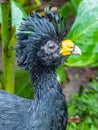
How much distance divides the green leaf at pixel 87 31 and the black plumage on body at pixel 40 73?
827 mm

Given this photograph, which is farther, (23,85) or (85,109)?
(85,109)

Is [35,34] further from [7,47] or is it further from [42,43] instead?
[7,47]

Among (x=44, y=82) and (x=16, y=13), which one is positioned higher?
(x=16, y=13)

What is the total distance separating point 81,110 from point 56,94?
1.82 m

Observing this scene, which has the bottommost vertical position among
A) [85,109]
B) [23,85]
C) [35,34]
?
[85,109]

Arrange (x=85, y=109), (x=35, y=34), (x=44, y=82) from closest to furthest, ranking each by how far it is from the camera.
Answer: (x=35, y=34) → (x=44, y=82) → (x=85, y=109)

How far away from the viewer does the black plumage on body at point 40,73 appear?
4355 mm

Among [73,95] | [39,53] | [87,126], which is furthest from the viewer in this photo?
[73,95]

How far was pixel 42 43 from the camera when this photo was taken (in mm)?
4348

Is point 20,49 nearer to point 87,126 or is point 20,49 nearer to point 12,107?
point 12,107

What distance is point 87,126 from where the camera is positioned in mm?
6035

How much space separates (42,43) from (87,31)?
102 cm

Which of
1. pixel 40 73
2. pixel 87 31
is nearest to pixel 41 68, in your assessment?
pixel 40 73

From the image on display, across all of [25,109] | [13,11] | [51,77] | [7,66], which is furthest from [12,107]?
[13,11]
